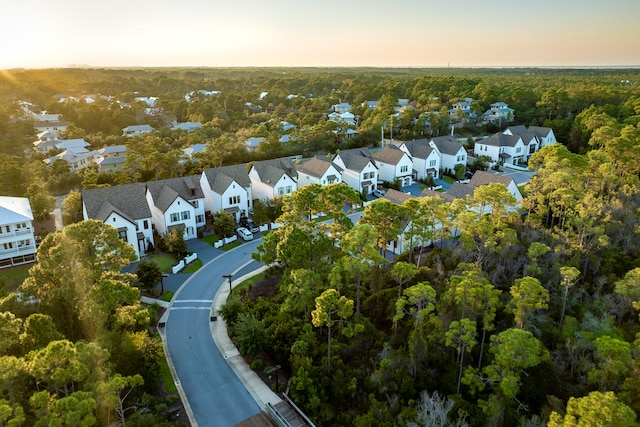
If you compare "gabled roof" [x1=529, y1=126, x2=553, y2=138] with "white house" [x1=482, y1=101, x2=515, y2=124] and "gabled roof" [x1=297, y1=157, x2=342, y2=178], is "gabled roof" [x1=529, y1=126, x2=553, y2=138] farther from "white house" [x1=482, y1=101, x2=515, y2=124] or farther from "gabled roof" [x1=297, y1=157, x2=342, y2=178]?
"gabled roof" [x1=297, y1=157, x2=342, y2=178]

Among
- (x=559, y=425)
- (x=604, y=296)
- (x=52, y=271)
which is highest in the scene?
(x=52, y=271)

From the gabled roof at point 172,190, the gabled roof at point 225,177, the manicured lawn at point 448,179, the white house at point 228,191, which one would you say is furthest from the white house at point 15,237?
the manicured lawn at point 448,179

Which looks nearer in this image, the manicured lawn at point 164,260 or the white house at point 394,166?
the manicured lawn at point 164,260

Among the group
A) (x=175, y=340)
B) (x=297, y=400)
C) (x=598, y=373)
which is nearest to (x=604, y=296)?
(x=598, y=373)

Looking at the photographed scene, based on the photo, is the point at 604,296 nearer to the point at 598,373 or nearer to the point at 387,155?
the point at 598,373

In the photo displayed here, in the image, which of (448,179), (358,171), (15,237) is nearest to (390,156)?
(358,171)

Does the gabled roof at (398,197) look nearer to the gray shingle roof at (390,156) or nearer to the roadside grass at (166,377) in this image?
the gray shingle roof at (390,156)

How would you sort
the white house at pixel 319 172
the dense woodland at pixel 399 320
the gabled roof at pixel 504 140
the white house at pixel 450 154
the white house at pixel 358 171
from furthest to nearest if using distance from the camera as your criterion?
the gabled roof at pixel 504 140
the white house at pixel 450 154
the white house at pixel 358 171
the white house at pixel 319 172
the dense woodland at pixel 399 320
